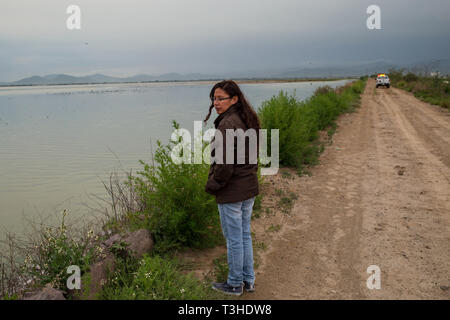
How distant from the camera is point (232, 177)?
9.73 ft

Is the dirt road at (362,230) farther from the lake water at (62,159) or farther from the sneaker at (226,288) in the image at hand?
the lake water at (62,159)

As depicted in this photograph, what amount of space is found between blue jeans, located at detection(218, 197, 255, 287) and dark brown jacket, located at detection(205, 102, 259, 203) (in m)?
0.11

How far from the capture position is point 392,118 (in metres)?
15.7

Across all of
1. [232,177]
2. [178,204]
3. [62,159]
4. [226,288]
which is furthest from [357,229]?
[62,159]

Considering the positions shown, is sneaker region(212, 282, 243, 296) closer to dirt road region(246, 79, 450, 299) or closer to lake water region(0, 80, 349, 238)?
dirt road region(246, 79, 450, 299)

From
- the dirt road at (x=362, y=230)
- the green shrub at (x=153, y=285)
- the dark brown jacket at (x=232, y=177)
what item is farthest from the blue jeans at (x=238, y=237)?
the green shrub at (x=153, y=285)

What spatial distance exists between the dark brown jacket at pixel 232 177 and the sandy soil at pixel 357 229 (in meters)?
1.24

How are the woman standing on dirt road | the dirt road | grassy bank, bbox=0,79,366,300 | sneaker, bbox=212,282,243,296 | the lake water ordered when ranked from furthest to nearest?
the lake water
the dirt road
sneaker, bbox=212,282,243,296
grassy bank, bbox=0,79,366,300
the woman standing on dirt road

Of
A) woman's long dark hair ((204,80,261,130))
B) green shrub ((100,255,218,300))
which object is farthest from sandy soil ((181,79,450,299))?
woman's long dark hair ((204,80,261,130))

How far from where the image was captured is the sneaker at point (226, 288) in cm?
338

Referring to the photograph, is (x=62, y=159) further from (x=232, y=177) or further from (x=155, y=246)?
(x=232, y=177)

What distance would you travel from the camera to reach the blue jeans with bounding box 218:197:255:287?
3045 millimetres

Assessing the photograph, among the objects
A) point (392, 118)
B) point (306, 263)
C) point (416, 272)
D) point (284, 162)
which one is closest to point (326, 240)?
point (306, 263)
